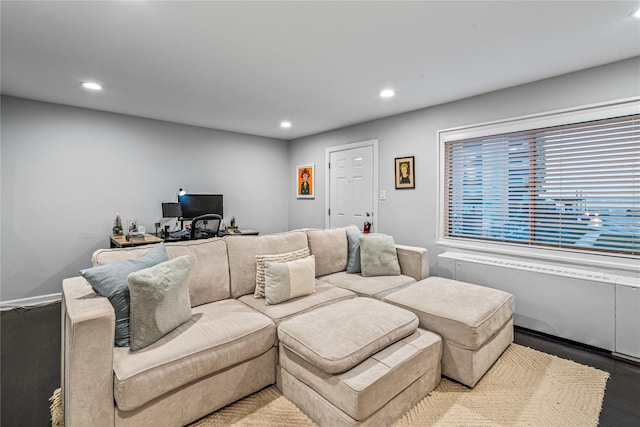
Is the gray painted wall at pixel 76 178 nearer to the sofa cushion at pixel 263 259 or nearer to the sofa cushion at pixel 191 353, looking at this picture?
the sofa cushion at pixel 263 259

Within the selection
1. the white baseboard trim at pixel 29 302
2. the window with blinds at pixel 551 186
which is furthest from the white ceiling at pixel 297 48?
the white baseboard trim at pixel 29 302

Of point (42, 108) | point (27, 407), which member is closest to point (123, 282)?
point (27, 407)

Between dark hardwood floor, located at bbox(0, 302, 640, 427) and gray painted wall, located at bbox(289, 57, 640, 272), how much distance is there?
4.88 ft

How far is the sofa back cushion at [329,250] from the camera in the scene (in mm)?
3064

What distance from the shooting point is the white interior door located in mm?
4531

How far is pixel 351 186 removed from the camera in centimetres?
479

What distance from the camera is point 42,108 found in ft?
11.8

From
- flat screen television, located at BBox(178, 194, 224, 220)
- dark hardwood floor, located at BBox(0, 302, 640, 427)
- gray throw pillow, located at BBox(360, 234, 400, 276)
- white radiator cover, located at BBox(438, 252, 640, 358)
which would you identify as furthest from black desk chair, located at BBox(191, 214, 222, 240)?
white radiator cover, located at BBox(438, 252, 640, 358)

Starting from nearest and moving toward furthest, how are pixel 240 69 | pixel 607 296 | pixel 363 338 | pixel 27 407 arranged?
1. pixel 363 338
2. pixel 27 407
3. pixel 607 296
4. pixel 240 69

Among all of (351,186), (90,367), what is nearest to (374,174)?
(351,186)

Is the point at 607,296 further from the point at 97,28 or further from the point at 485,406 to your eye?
the point at 97,28

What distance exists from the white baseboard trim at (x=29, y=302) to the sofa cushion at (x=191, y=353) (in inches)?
112

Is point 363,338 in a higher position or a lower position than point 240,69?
lower

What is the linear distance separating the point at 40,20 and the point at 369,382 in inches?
A: 116
